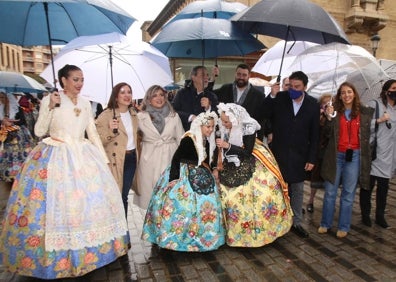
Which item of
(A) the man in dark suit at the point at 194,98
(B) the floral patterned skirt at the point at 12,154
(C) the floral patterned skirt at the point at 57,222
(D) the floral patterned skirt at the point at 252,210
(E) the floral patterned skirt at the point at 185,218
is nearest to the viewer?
(C) the floral patterned skirt at the point at 57,222

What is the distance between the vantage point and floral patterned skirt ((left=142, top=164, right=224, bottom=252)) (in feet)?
11.3

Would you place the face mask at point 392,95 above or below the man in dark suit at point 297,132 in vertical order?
above

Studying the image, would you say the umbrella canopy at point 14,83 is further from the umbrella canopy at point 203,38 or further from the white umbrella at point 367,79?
the white umbrella at point 367,79

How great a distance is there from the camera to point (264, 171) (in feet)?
12.2

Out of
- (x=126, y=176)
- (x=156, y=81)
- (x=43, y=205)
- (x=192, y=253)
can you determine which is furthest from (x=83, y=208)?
(x=156, y=81)

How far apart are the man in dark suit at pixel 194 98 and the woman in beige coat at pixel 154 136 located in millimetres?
280

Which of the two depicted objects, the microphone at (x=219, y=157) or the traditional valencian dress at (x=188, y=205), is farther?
the microphone at (x=219, y=157)

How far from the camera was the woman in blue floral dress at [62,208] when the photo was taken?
2854 mm

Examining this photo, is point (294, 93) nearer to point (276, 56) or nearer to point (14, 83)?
point (276, 56)

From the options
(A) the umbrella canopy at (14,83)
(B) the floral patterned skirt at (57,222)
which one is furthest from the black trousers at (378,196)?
(A) the umbrella canopy at (14,83)

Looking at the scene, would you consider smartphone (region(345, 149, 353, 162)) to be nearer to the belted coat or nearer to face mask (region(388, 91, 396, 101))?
face mask (region(388, 91, 396, 101))

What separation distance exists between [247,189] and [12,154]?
5.56 meters

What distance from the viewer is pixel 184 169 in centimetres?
357

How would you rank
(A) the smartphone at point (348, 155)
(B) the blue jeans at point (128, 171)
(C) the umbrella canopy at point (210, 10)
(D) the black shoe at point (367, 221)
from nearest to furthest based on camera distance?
1. (B) the blue jeans at point (128, 171)
2. (A) the smartphone at point (348, 155)
3. (D) the black shoe at point (367, 221)
4. (C) the umbrella canopy at point (210, 10)
